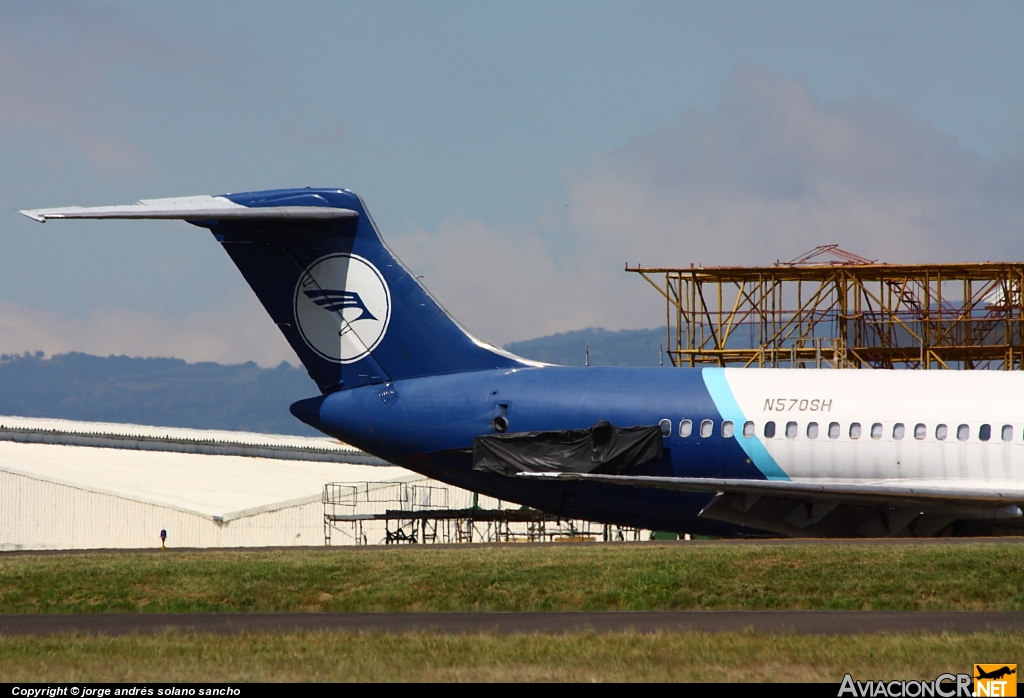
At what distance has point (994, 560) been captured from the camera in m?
17.7

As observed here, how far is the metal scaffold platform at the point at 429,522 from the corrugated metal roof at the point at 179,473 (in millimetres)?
1592

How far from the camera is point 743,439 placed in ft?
80.8

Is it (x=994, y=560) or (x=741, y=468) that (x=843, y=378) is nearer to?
(x=741, y=468)

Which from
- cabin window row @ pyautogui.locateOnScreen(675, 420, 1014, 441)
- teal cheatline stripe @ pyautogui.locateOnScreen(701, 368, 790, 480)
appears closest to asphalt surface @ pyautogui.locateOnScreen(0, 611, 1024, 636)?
cabin window row @ pyautogui.locateOnScreen(675, 420, 1014, 441)

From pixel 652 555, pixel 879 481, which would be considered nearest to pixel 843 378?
pixel 879 481

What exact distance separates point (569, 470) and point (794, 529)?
14.2ft

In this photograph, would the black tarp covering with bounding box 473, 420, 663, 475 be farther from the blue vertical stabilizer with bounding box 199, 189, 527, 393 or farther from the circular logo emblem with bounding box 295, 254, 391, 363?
the circular logo emblem with bounding box 295, 254, 391, 363

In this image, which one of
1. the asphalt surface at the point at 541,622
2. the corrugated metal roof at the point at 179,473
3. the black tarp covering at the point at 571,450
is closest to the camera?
the asphalt surface at the point at 541,622

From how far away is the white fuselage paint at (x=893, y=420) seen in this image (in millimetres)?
23391

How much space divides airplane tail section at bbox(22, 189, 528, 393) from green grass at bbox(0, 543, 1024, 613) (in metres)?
7.78
